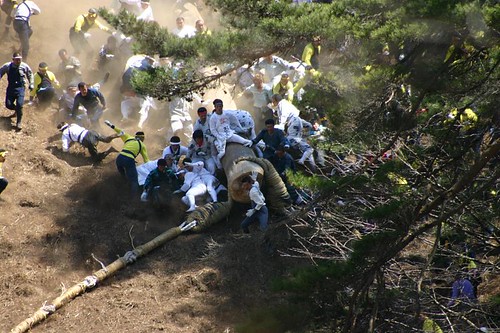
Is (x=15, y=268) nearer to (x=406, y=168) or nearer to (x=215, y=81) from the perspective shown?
(x=215, y=81)

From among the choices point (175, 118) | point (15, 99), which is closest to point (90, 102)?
point (15, 99)

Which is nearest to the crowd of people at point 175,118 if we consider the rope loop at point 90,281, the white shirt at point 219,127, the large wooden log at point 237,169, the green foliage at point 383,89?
the white shirt at point 219,127

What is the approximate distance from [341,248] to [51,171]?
8248 mm

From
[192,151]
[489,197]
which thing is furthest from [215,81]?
[192,151]

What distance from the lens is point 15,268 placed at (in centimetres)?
1491

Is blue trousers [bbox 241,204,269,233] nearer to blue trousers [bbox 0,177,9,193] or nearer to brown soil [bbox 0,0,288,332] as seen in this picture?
brown soil [bbox 0,0,288,332]

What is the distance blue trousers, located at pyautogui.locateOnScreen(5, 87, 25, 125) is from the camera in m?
18.6

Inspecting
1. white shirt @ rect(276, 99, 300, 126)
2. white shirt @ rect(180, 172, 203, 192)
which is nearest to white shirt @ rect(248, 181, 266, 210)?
white shirt @ rect(180, 172, 203, 192)

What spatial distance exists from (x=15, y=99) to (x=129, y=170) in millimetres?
4016

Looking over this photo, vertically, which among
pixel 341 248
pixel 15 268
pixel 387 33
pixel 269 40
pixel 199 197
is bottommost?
pixel 15 268

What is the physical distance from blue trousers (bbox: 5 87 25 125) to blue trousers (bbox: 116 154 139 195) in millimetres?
3420

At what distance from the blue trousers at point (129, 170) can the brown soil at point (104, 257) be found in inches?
12.9

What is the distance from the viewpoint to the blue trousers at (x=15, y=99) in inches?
731

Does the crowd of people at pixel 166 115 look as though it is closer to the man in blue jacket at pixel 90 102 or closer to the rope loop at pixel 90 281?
the man in blue jacket at pixel 90 102
